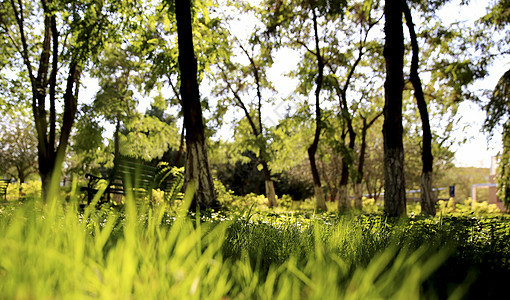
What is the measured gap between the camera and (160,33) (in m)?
18.4

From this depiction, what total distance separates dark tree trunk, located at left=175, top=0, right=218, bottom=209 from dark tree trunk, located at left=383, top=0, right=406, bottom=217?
3911mm

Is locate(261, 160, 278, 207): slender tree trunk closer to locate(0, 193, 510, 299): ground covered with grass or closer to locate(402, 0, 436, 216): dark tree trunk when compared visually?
locate(402, 0, 436, 216): dark tree trunk

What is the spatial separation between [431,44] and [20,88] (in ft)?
57.7

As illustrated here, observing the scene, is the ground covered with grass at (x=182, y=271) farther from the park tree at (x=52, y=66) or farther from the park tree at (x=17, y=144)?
the park tree at (x=17, y=144)

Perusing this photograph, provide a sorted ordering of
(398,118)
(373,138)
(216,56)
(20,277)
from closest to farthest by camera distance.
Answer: (20,277) < (398,118) < (216,56) < (373,138)

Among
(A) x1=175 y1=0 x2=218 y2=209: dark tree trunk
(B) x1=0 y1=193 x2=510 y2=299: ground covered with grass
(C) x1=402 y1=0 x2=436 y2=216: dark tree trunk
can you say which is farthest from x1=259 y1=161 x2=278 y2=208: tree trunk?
(B) x1=0 y1=193 x2=510 y2=299: ground covered with grass

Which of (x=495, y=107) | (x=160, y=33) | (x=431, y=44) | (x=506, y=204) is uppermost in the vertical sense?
(x=160, y=33)

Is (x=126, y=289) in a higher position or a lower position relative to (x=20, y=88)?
lower

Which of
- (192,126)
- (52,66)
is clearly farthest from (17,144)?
(192,126)

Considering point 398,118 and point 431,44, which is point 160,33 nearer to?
point 431,44

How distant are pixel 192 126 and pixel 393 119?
14.5ft

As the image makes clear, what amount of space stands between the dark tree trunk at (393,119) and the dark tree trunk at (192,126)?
3.91 meters

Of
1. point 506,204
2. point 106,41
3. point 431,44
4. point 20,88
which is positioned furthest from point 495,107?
point 20,88

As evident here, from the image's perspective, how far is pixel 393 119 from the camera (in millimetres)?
7906
